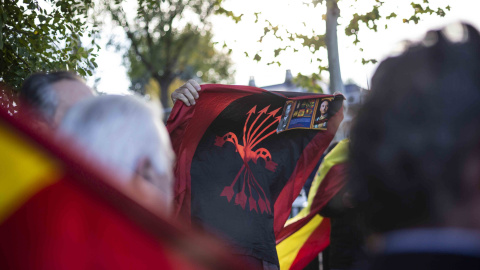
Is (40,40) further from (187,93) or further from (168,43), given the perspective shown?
(168,43)

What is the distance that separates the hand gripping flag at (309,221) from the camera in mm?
4523

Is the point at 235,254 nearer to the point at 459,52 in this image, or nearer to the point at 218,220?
the point at 218,220

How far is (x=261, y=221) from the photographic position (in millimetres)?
3283

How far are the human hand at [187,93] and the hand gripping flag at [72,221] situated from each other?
6.33 ft

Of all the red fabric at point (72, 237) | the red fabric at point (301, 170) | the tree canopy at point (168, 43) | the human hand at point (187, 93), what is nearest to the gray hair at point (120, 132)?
the red fabric at point (72, 237)

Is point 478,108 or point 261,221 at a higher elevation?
point 478,108

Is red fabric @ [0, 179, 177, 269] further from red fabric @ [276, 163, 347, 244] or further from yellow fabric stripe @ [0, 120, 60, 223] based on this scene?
red fabric @ [276, 163, 347, 244]

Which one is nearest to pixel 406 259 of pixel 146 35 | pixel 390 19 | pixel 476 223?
pixel 476 223

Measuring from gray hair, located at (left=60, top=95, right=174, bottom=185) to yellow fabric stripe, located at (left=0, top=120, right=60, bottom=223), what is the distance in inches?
3.5

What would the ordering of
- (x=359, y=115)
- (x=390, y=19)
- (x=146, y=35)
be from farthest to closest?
(x=146, y=35)
(x=390, y=19)
(x=359, y=115)

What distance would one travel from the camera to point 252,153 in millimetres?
3504

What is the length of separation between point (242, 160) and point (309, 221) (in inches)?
64.0

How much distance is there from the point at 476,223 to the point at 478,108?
0.69 ft

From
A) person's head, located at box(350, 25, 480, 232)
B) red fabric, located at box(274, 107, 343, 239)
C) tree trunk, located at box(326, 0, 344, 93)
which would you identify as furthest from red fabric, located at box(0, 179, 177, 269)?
tree trunk, located at box(326, 0, 344, 93)
